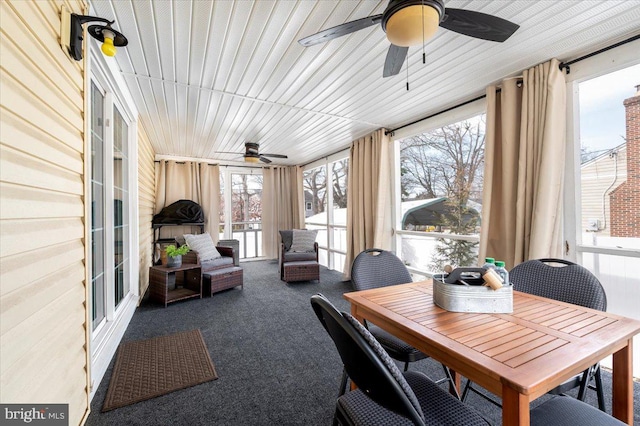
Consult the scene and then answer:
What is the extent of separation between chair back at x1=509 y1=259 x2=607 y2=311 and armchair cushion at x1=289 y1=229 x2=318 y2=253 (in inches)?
140

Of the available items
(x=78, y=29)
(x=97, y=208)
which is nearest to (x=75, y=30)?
(x=78, y=29)

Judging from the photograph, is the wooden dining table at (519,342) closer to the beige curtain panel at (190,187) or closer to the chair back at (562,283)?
the chair back at (562,283)

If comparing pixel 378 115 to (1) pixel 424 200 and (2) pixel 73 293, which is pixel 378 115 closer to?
(1) pixel 424 200

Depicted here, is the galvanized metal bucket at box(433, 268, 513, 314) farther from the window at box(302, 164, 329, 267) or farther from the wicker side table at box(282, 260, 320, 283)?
the window at box(302, 164, 329, 267)

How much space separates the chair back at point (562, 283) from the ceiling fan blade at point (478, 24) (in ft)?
4.55

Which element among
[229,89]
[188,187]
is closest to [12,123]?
[229,89]

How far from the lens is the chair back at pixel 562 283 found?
1.41 m

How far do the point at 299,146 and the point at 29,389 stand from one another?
14.6 ft

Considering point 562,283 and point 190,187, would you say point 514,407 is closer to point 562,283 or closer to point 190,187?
point 562,283

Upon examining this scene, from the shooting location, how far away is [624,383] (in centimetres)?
111

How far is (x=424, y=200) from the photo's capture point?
3.60 meters

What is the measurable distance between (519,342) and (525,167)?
1.86m

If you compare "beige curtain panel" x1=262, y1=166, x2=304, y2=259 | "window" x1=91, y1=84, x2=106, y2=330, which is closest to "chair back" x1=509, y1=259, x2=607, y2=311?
"window" x1=91, y1=84, x2=106, y2=330

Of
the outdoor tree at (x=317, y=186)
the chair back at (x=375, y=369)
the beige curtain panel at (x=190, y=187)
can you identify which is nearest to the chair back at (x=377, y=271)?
the chair back at (x=375, y=369)
